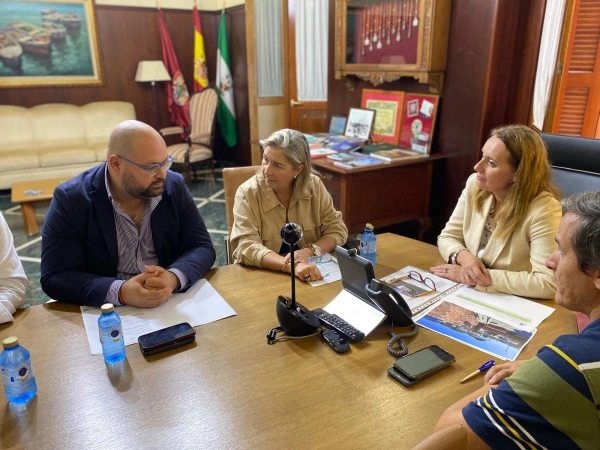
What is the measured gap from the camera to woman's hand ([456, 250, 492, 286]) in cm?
150

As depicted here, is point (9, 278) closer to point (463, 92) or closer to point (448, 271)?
point (448, 271)

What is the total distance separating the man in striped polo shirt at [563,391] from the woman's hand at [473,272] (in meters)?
0.60

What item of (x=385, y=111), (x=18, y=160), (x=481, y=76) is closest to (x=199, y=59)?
(x=18, y=160)

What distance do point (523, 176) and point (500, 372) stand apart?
0.84 m

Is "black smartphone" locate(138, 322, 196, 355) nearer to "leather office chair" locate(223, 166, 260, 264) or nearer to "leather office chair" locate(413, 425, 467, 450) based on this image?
"leather office chair" locate(413, 425, 467, 450)

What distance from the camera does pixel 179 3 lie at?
5.89 metres

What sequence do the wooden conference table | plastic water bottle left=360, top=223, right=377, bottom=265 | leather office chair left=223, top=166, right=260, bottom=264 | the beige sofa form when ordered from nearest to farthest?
the wooden conference table, plastic water bottle left=360, top=223, right=377, bottom=265, leather office chair left=223, top=166, right=260, bottom=264, the beige sofa

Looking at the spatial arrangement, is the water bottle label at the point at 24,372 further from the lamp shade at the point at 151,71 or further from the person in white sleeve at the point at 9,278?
the lamp shade at the point at 151,71

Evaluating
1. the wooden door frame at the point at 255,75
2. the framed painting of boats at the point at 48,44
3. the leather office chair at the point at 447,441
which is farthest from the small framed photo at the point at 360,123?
the framed painting of boats at the point at 48,44

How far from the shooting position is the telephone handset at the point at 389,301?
4.01ft

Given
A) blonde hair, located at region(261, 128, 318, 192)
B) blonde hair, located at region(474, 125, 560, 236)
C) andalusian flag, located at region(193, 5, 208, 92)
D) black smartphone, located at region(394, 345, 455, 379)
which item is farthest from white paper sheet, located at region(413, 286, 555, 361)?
andalusian flag, located at region(193, 5, 208, 92)

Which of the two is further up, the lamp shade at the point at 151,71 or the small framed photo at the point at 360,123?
the lamp shade at the point at 151,71

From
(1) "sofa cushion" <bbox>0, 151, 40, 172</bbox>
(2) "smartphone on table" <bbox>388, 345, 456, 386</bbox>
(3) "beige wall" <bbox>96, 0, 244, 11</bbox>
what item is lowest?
(1) "sofa cushion" <bbox>0, 151, 40, 172</bbox>

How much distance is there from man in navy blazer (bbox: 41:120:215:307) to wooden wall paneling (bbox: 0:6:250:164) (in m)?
4.44
